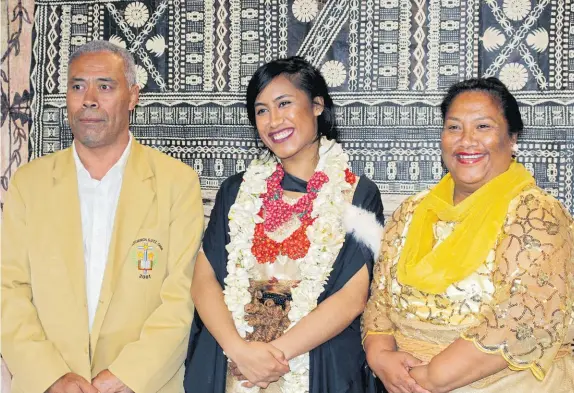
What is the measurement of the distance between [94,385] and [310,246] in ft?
3.36

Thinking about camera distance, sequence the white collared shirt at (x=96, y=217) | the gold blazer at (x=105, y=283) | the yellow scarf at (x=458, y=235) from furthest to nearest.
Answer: the white collared shirt at (x=96, y=217) < the gold blazer at (x=105, y=283) < the yellow scarf at (x=458, y=235)

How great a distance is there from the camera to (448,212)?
261 centimetres

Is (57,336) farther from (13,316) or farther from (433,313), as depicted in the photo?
(433,313)

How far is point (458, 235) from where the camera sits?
8.29 ft

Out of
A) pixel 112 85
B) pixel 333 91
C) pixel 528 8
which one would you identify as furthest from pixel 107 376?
pixel 528 8

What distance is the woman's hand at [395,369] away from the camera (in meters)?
2.50

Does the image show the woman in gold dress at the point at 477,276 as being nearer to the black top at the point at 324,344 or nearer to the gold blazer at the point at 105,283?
the black top at the point at 324,344

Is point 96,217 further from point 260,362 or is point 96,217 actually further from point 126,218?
point 260,362

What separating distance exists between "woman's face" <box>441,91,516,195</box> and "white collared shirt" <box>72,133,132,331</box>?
1.42m

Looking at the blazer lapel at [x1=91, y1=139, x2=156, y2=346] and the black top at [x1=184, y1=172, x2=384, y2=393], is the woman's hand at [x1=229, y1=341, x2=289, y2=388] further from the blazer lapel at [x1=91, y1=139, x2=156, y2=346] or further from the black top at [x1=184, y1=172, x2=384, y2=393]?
the blazer lapel at [x1=91, y1=139, x2=156, y2=346]

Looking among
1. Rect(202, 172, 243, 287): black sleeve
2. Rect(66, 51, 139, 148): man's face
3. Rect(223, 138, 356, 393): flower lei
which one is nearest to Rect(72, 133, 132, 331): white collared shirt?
Rect(66, 51, 139, 148): man's face

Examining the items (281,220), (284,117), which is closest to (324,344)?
(281,220)

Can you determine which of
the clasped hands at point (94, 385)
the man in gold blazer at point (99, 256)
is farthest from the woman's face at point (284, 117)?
the clasped hands at point (94, 385)

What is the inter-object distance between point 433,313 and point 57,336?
153 centimetres
